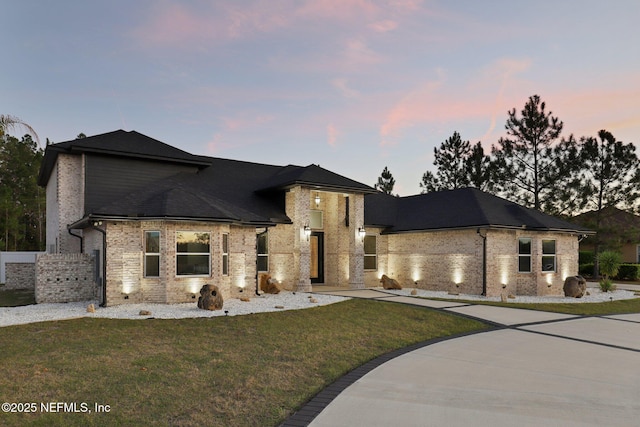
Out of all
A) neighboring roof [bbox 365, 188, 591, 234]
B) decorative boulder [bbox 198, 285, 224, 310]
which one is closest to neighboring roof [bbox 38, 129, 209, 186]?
decorative boulder [bbox 198, 285, 224, 310]

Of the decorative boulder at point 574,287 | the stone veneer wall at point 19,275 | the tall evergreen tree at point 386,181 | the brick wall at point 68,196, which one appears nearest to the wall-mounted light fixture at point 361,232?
the decorative boulder at point 574,287

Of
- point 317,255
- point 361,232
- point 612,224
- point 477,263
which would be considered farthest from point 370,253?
point 612,224

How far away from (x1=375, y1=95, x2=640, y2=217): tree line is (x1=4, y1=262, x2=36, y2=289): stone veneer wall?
33966 mm

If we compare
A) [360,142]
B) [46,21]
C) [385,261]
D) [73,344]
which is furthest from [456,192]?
[46,21]

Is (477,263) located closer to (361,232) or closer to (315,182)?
(361,232)

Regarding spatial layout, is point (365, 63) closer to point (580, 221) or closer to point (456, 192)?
point (456, 192)

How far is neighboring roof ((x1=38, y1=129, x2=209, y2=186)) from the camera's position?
54.5 ft

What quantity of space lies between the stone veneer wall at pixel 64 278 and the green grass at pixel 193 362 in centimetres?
458

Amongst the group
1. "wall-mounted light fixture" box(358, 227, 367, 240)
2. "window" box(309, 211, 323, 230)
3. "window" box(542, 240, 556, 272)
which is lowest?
"window" box(542, 240, 556, 272)

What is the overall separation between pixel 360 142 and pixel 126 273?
2286 centimetres

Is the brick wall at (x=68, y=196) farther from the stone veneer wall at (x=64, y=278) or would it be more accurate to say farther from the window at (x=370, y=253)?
the window at (x=370, y=253)

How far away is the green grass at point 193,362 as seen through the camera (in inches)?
197

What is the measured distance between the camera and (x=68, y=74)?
20.9 m

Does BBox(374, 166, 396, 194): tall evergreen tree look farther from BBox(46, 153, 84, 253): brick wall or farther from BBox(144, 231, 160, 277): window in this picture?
BBox(144, 231, 160, 277): window
